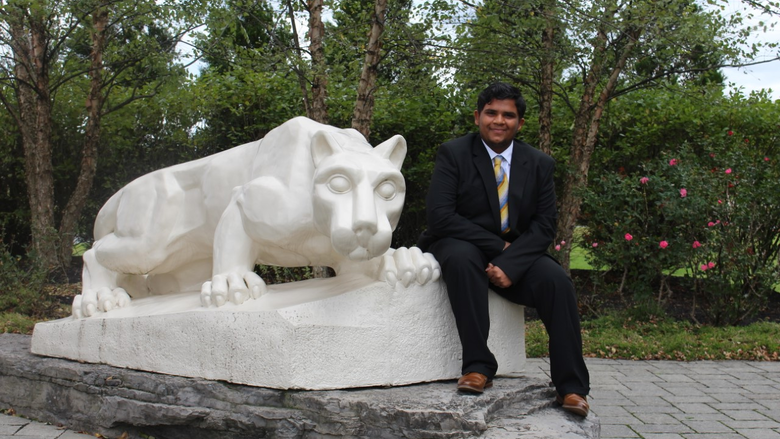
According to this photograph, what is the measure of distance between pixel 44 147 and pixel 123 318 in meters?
5.63

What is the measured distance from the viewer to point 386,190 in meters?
Answer: 2.98

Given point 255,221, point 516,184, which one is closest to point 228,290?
point 255,221

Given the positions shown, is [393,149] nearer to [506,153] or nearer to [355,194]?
[355,194]

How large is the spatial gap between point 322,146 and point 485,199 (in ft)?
2.70

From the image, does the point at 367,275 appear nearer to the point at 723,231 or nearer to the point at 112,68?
the point at 723,231

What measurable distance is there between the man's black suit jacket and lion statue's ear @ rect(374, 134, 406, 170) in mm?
197

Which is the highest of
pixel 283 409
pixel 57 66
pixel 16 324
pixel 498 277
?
pixel 57 66

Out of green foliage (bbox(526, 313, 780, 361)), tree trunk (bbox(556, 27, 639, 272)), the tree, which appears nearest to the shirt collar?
green foliage (bbox(526, 313, 780, 361))

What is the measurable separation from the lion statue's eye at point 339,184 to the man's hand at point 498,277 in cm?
74

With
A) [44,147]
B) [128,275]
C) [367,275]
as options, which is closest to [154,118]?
[44,147]

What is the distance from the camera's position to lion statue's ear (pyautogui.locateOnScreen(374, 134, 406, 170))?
3133mm

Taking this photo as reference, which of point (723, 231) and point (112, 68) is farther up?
point (112, 68)

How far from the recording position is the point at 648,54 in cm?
711

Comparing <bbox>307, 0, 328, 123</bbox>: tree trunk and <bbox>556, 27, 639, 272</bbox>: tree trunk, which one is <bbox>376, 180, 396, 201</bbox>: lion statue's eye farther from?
<bbox>556, 27, 639, 272</bbox>: tree trunk
